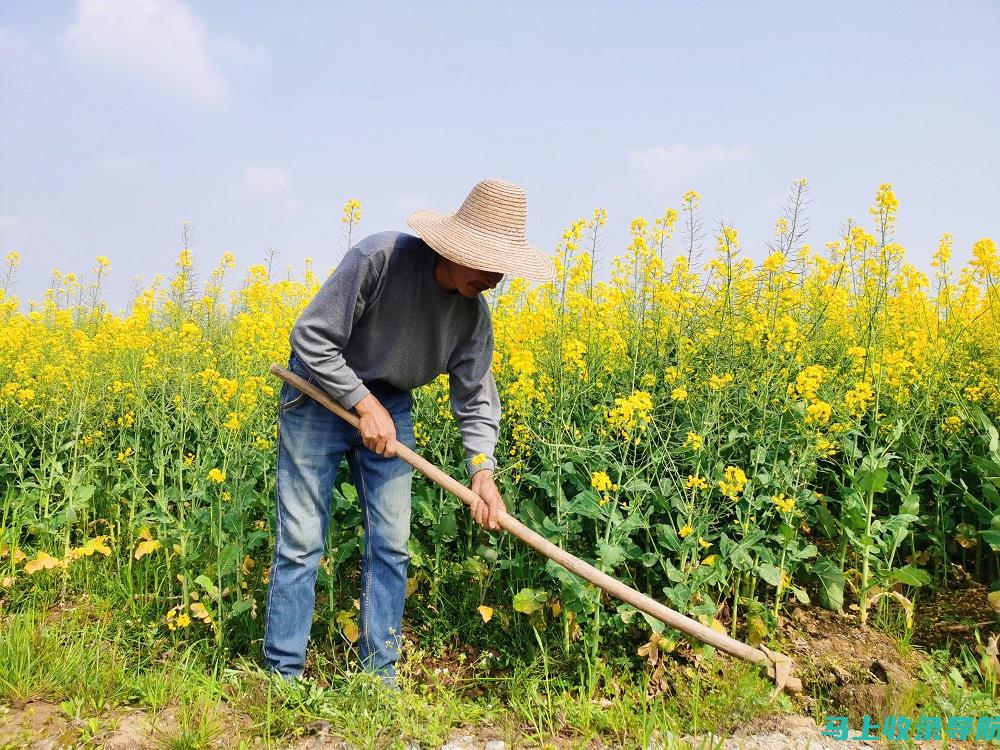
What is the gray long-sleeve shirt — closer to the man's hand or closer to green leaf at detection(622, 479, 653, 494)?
the man's hand

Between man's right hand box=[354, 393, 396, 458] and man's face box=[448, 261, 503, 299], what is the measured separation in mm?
526

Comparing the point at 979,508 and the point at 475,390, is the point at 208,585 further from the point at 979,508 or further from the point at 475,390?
the point at 979,508

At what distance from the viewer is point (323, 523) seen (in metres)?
2.94

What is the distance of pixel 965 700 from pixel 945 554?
1.08 m

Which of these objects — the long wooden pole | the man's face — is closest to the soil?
the long wooden pole

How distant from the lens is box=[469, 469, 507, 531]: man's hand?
8.89ft

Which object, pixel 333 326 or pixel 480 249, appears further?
pixel 333 326

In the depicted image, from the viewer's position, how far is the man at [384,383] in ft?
8.76

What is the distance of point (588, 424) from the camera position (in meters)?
3.28

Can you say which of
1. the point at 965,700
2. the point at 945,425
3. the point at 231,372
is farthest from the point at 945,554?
the point at 231,372

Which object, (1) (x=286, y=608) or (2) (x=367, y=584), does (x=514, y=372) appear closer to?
(2) (x=367, y=584)

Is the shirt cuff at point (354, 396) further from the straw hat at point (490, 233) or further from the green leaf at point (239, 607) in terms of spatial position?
the green leaf at point (239, 607)

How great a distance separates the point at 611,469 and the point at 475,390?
701mm

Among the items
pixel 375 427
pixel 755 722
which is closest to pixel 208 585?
pixel 375 427
